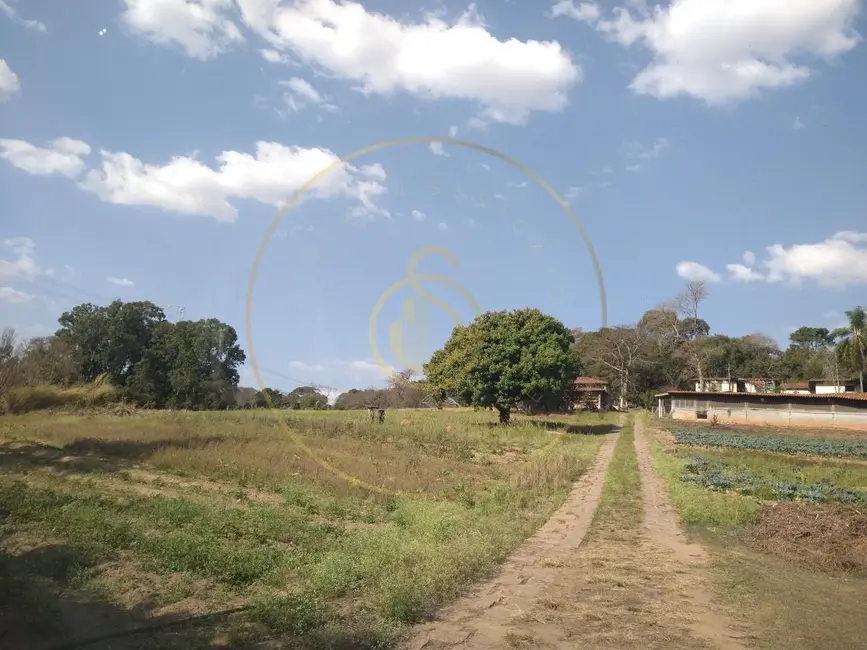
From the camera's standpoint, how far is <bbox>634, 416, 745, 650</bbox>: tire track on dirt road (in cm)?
647

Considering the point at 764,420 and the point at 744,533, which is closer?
the point at 744,533

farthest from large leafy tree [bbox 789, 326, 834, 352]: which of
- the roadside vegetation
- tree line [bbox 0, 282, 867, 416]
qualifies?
the roadside vegetation

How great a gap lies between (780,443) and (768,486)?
1937cm

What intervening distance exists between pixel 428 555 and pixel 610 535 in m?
4.59

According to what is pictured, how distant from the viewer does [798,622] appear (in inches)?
271

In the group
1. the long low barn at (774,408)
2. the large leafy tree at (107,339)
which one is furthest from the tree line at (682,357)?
the large leafy tree at (107,339)

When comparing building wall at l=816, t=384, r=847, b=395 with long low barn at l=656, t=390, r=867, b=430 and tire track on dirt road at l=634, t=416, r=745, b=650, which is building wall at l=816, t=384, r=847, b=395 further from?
tire track on dirt road at l=634, t=416, r=745, b=650

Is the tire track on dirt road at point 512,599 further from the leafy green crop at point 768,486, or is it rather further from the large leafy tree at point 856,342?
the large leafy tree at point 856,342

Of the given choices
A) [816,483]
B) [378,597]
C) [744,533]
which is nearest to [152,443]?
[378,597]

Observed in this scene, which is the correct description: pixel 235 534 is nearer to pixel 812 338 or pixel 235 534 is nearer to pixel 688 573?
pixel 688 573

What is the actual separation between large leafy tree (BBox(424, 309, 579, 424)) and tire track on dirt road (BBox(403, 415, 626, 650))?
23.0 m

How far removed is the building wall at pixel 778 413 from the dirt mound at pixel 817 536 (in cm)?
3880

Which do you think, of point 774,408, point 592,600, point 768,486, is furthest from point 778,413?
point 592,600

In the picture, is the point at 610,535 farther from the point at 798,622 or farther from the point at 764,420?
the point at 764,420
